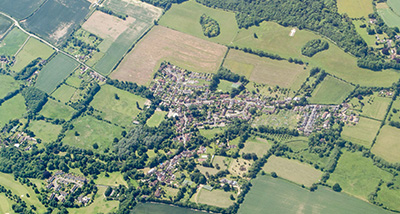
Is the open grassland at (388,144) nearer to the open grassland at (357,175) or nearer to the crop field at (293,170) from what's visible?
the open grassland at (357,175)

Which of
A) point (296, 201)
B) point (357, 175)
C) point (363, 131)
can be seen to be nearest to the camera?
point (296, 201)

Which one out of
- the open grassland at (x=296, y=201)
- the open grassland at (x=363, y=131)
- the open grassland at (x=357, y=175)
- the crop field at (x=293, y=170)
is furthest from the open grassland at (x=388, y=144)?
the crop field at (x=293, y=170)

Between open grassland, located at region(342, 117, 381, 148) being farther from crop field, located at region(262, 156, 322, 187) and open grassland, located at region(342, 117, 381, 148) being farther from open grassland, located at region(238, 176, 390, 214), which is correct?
open grassland, located at region(238, 176, 390, 214)

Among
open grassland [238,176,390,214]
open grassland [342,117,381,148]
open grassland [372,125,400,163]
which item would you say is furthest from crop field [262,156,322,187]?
open grassland [372,125,400,163]

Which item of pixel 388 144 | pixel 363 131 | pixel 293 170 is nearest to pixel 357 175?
pixel 388 144

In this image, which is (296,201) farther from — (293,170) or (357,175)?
(357,175)
